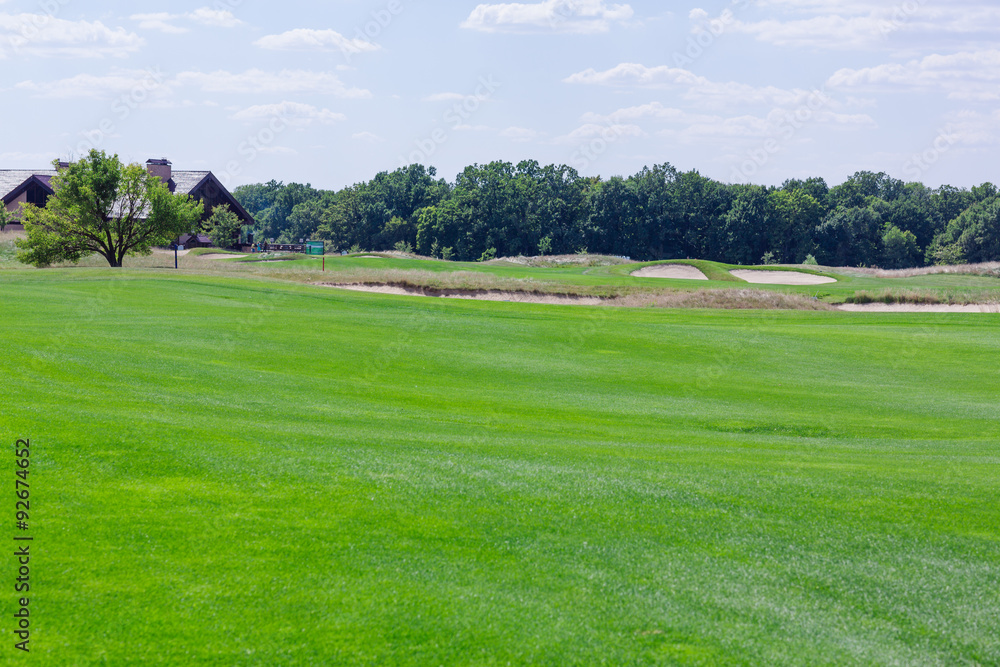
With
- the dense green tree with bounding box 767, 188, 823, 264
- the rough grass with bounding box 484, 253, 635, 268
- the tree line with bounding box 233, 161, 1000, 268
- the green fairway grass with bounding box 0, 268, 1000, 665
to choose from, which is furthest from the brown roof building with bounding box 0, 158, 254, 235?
the dense green tree with bounding box 767, 188, 823, 264

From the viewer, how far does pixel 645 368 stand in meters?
22.1

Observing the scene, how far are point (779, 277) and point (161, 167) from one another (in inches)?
2509

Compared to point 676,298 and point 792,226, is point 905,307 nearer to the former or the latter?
point 676,298

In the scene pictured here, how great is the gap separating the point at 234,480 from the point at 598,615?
171 inches

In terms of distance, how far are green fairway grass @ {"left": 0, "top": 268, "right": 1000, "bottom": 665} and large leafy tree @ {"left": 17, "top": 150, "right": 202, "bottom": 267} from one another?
111ft

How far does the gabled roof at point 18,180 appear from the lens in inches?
3280

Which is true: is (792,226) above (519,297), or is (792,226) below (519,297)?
above

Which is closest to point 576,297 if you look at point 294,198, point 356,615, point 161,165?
point 356,615

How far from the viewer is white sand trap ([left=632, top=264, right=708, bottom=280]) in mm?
67562

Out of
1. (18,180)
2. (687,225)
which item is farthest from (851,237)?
(18,180)

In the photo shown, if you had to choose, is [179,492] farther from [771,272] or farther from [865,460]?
[771,272]

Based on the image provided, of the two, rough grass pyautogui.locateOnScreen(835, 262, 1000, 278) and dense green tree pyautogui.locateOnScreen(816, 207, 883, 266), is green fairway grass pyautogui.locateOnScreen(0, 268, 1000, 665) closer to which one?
rough grass pyautogui.locateOnScreen(835, 262, 1000, 278)

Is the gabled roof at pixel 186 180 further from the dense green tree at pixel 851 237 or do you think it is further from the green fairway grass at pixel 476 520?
the dense green tree at pixel 851 237

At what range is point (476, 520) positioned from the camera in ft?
26.7
